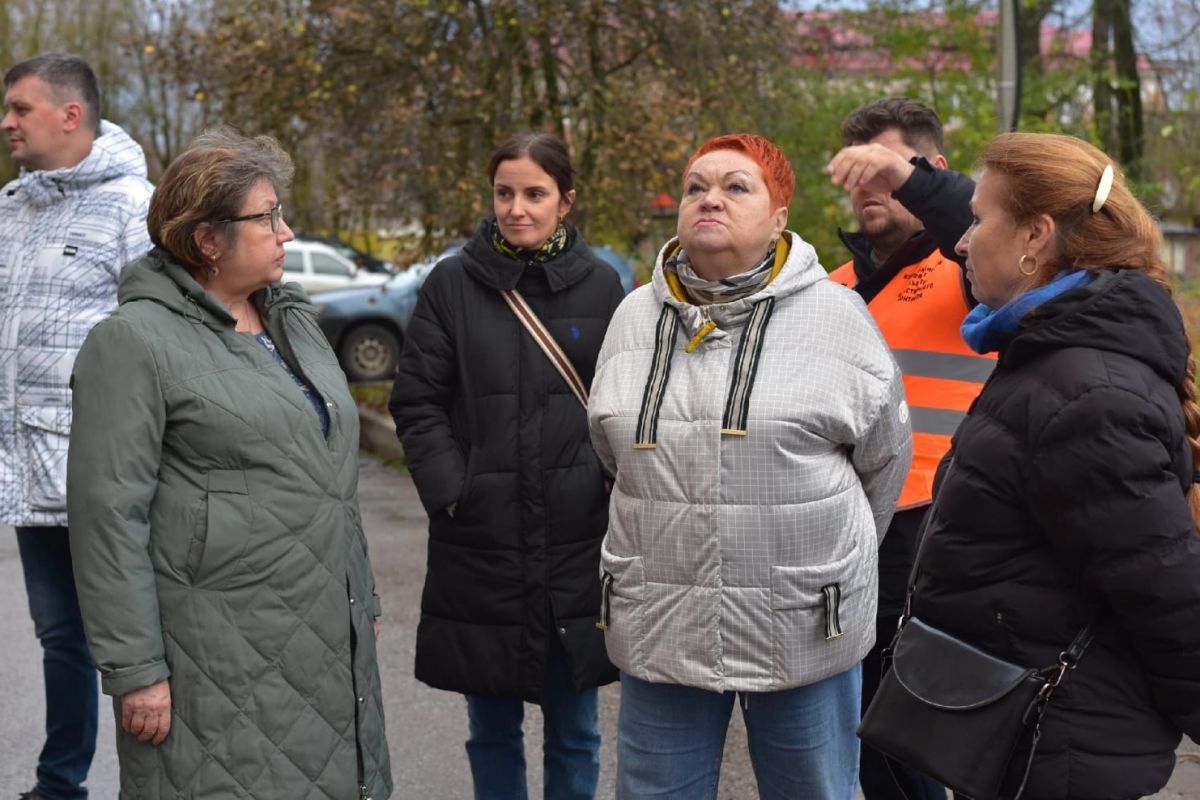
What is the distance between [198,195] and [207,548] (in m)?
0.76

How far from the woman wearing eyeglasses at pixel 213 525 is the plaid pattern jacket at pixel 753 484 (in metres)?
0.64

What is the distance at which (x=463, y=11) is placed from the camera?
34.1 ft

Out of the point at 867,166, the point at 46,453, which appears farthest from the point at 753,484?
the point at 46,453

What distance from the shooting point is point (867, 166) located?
10.7ft

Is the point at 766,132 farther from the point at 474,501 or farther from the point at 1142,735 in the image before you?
the point at 1142,735

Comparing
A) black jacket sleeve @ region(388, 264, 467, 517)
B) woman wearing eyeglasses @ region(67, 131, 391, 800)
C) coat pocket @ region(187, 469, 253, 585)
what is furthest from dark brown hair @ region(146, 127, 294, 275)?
black jacket sleeve @ region(388, 264, 467, 517)

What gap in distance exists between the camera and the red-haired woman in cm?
290

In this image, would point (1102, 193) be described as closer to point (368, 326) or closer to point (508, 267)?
point (508, 267)

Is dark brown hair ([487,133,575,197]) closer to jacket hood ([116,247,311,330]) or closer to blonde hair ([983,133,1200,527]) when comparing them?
jacket hood ([116,247,311,330])

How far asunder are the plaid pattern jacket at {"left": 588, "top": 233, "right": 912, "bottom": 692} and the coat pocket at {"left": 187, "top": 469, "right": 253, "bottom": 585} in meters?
0.80

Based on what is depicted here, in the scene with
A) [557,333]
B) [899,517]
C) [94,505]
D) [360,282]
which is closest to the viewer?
[94,505]

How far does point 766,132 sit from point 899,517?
9.05m

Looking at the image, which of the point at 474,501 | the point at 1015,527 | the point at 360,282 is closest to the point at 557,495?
the point at 474,501

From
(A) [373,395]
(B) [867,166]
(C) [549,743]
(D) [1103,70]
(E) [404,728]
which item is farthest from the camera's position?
(D) [1103,70]
